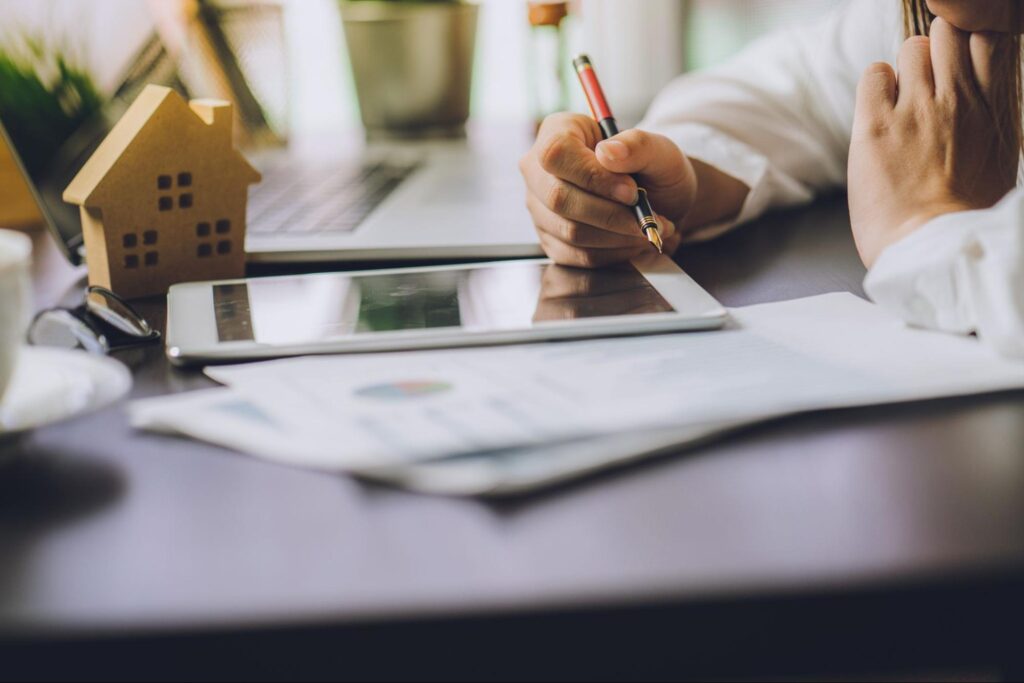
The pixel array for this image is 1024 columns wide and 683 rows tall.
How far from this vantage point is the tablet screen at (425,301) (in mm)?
525

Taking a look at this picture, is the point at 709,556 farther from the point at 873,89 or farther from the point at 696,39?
the point at 696,39

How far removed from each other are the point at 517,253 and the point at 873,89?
254mm

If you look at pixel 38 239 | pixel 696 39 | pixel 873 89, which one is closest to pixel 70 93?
pixel 38 239

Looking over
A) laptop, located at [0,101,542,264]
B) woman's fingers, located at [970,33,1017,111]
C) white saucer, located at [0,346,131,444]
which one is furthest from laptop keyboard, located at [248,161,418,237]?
woman's fingers, located at [970,33,1017,111]

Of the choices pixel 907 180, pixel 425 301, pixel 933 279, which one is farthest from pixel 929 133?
pixel 425 301

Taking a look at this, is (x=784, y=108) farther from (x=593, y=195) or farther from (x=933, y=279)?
(x=933, y=279)

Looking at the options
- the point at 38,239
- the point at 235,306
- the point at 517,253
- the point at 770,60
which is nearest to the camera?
the point at 235,306

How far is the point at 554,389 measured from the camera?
1.39 ft

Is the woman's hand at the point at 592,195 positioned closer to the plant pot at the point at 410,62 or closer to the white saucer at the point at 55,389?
the white saucer at the point at 55,389

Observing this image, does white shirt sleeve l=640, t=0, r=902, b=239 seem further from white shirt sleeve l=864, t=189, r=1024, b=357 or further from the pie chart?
the pie chart

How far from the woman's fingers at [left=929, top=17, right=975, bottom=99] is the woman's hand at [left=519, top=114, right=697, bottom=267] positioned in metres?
0.18

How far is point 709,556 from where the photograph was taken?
0.31 meters

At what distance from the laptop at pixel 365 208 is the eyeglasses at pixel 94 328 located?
0.55ft

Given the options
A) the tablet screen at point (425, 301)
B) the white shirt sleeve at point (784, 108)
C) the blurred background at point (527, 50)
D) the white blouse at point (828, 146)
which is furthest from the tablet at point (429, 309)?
the blurred background at point (527, 50)
